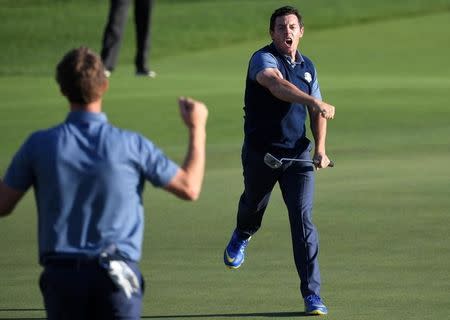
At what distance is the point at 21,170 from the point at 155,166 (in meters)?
0.57

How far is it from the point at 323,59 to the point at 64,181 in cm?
2257

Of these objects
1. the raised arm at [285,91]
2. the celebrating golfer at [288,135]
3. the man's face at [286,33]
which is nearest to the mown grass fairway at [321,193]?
the celebrating golfer at [288,135]

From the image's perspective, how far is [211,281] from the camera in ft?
36.1

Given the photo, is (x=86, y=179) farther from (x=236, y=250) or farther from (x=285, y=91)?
(x=236, y=250)

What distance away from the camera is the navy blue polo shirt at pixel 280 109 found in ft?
33.3

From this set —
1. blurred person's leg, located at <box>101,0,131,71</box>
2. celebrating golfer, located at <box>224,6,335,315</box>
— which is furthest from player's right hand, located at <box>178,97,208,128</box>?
blurred person's leg, located at <box>101,0,131,71</box>

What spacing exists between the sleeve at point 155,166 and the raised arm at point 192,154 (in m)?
0.03

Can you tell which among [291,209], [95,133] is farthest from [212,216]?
[95,133]

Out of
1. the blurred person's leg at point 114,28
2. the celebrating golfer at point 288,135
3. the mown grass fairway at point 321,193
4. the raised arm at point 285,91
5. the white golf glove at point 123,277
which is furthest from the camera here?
the blurred person's leg at point 114,28

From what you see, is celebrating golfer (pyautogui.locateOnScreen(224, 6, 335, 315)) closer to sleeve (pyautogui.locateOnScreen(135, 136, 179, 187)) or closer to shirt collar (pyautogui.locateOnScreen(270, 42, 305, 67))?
shirt collar (pyautogui.locateOnScreen(270, 42, 305, 67))

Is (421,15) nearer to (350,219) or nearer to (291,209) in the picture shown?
(350,219)

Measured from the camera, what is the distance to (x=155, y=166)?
6.32 m

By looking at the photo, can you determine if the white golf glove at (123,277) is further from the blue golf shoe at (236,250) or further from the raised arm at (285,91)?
the blue golf shoe at (236,250)

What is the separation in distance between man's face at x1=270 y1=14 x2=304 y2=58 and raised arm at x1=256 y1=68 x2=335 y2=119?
0.95ft
